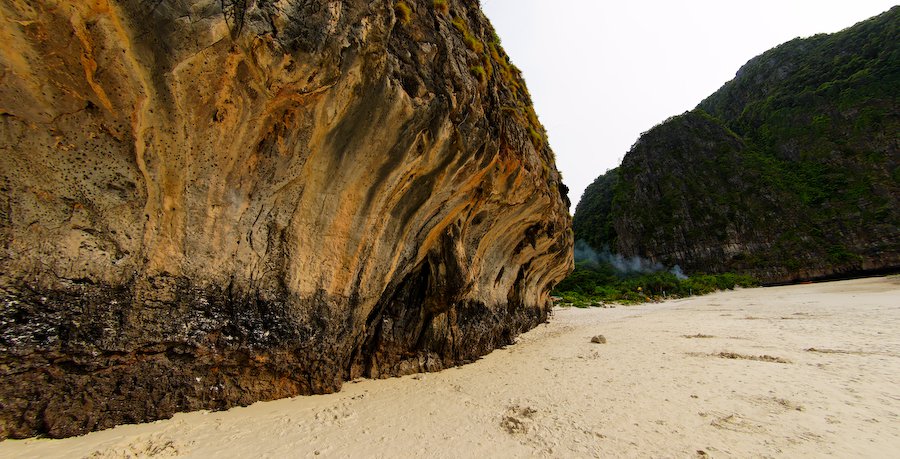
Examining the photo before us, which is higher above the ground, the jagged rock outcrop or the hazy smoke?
the jagged rock outcrop

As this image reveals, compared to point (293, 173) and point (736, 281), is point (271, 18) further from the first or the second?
point (736, 281)

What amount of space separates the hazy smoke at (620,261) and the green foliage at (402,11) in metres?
56.2

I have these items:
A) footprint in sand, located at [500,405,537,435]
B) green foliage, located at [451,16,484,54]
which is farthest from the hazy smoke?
footprint in sand, located at [500,405,537,435]

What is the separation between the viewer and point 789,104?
52594 mm

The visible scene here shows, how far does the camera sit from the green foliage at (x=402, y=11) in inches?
220

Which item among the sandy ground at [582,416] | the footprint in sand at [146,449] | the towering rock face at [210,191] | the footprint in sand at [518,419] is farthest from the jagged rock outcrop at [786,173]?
the footprint in sand at [146,449]

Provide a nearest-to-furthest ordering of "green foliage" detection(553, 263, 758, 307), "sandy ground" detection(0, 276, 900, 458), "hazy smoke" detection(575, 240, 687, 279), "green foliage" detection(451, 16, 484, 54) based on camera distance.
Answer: "sandy ground" detection(0, 276, 900, 458) < "green foliage" detection(451, 16, 484, 54) < "green foliage" detection(553, 263, 758, 307) < "hazy smoke" detection(575, 240, 687, 279)

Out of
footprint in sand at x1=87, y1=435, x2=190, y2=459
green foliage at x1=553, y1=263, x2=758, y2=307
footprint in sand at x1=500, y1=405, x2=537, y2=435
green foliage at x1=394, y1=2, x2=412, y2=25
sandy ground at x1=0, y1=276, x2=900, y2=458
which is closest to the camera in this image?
footprint in sand at x1=87, y1=435, x2=190, y2=459

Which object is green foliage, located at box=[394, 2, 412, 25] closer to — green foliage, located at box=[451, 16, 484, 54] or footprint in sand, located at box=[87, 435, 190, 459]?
green foliage, located at box=[451, 16, 484, 54]

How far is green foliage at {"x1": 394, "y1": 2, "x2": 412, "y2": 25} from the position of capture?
18.3 feet

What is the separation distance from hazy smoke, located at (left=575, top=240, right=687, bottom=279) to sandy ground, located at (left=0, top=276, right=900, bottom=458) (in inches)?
2028

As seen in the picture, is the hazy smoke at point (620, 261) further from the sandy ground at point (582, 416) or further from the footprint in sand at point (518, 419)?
the footprint in sand at point (518, 419)

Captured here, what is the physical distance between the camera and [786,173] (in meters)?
50.3

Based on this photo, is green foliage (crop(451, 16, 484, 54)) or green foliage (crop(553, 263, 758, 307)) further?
green foliage (crop(553, 263, 758, 307))
